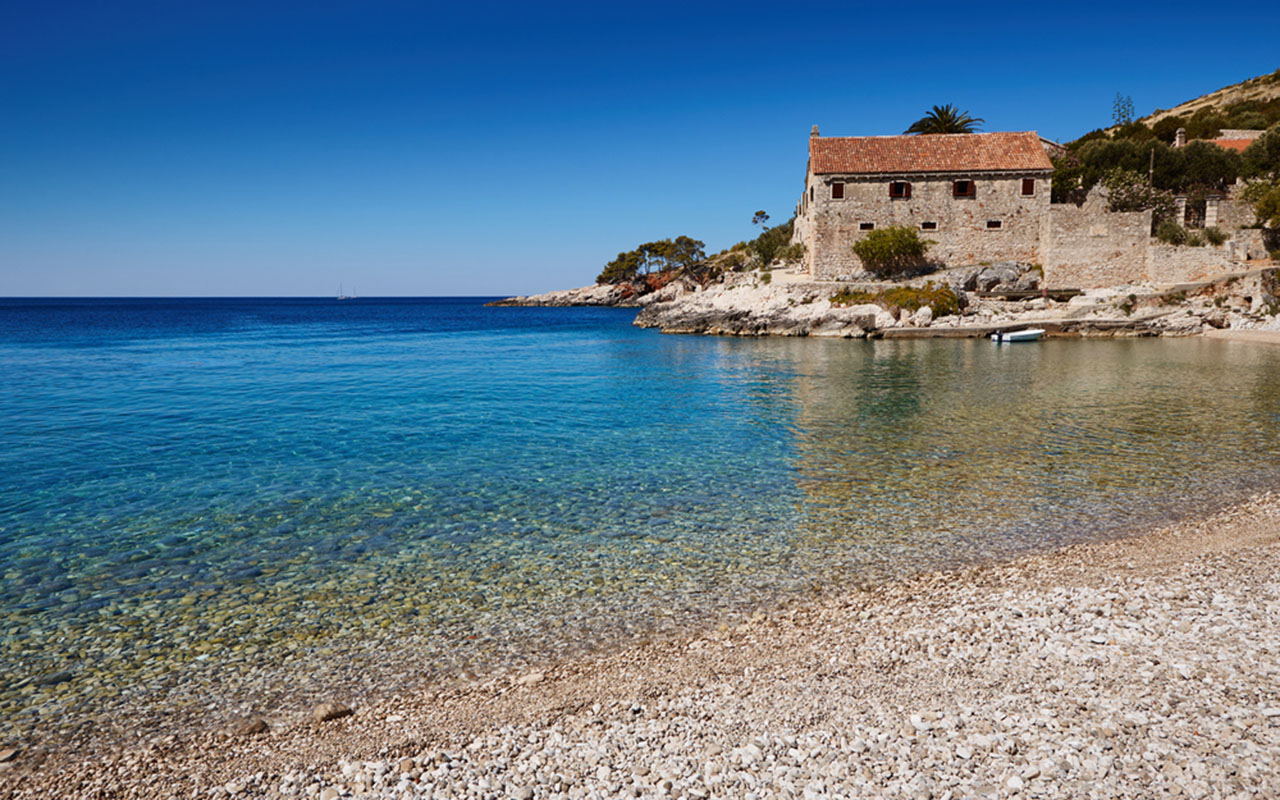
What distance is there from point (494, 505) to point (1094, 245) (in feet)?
158

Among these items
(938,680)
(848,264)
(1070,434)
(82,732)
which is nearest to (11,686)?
(82,732)

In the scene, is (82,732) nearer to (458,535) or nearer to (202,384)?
(458,535)

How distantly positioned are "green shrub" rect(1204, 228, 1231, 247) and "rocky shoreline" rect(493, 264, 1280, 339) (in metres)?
3.73

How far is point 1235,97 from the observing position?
275ft

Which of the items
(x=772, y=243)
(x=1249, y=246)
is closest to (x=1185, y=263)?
(x=1249, y=246)

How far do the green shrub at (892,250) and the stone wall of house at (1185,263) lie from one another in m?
13.1

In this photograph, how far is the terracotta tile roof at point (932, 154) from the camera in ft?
158

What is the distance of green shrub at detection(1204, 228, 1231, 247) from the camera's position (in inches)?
1731

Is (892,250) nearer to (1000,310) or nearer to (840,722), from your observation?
(1000,310)

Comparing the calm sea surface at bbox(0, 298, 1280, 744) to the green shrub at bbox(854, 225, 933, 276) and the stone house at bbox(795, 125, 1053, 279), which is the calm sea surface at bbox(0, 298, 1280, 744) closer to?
the green shrub at bbox(854, 225, 933, 276)

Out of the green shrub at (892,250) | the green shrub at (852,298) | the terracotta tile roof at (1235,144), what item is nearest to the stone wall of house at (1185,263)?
the green shrub at (892,250)

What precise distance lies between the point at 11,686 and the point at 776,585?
23.9ft

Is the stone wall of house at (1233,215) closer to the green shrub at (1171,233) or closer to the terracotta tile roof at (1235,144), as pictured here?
the green shrub at (1171,233)

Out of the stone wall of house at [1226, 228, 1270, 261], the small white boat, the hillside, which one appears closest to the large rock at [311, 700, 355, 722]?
the small white boat
